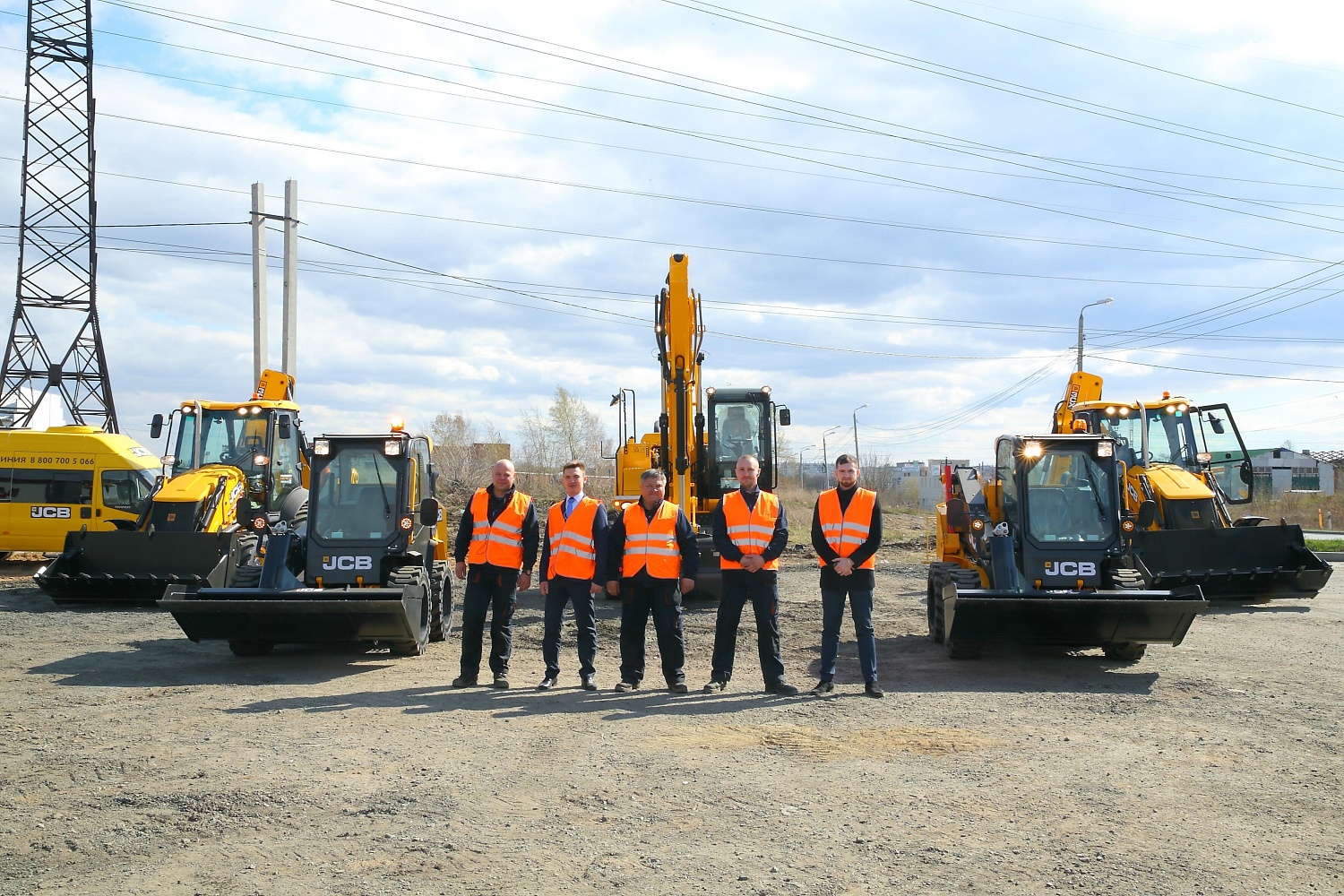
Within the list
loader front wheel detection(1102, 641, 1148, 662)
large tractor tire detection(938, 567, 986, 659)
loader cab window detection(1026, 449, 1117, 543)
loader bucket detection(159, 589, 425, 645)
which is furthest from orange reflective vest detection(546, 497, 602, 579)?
loader front wheel detection(1102, 641, 1148, 662)

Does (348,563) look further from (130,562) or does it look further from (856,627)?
(130,562)

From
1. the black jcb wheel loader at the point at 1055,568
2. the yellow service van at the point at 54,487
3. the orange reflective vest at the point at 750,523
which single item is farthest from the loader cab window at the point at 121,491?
the black jcb wheel loader at the point at 1055,568

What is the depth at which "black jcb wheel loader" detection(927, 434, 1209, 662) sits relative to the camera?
30.0ft

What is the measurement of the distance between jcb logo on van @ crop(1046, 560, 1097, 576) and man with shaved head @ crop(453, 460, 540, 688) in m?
4.88

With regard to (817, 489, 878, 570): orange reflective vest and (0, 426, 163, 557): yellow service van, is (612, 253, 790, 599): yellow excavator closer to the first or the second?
(817, 489, 878, 570): orange reflective vest

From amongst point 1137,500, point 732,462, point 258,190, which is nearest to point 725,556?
point 732,462

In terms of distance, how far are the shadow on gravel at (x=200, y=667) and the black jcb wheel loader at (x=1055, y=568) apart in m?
5.65

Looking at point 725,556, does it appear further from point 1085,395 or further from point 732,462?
point 1085,395

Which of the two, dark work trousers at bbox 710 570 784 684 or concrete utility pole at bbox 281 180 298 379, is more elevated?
concrete utility pole at bbox 281 180 298 379

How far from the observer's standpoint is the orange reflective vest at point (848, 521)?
339 inches

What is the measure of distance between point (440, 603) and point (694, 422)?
5765 millimetres

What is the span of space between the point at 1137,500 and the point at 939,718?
27.4 ft

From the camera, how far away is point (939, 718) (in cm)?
771

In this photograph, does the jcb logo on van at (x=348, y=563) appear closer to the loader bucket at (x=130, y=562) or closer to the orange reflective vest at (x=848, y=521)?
the loader bucket at (x=130, y=562)
